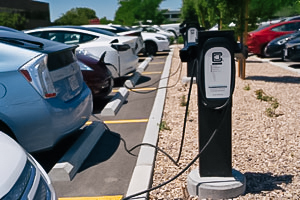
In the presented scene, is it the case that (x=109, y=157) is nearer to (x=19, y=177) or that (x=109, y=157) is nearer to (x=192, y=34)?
(x=19, y=177)

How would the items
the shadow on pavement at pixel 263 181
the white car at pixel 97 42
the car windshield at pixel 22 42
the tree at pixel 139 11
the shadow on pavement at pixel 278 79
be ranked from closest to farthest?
1. the shadow on pavement at pixel 263 181
2. the car windshield at pixel 22 42
3. the white car at pixel 97 42
4. the shadow on pavement at pixel 278 79
5. the tree at pixel 139 11

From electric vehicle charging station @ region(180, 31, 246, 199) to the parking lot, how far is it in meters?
0.90

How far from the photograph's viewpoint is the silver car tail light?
4.11 m

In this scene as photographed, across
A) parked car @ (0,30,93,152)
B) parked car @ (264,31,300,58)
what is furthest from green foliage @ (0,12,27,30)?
parked car @ (0,30,93,152)

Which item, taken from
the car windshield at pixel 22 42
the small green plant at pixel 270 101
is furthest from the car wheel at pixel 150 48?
the car windshield at pixel 22 42

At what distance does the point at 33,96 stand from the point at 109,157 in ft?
4.29

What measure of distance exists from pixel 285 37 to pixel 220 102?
1198cm

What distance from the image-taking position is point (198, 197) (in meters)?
3.60

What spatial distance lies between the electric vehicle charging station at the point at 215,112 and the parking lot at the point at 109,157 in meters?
0.90

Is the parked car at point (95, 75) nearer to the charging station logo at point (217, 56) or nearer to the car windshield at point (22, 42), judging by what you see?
the car windshield at point (22, 42)

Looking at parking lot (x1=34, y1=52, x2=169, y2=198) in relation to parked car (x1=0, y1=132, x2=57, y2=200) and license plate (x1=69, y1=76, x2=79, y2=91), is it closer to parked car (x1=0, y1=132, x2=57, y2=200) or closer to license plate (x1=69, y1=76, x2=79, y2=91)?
license plate (x1=69, y1=76, x2=79, y2=91)

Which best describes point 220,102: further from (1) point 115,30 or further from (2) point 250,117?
(1) point 115,30

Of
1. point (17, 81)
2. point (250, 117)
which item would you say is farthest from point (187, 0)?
point (17, 81)

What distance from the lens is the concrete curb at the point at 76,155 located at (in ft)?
13.6
